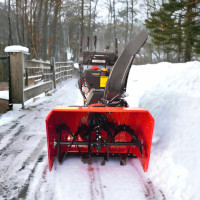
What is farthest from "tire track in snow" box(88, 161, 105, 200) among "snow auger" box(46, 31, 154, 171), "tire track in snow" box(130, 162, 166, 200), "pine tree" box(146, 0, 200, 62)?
"pine tree" box(146, 0, 200, 62)

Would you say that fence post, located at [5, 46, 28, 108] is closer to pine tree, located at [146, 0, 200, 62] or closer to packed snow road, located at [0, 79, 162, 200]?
packed snow road, located at [0, 79, 162, 200]

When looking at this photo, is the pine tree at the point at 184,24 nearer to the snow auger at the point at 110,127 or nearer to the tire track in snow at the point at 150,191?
the snow auger at the point at 110,127

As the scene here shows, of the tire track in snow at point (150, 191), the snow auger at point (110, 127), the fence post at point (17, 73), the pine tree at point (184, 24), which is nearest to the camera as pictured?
the tire track in snow at point (150, 191)

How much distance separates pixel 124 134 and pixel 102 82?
3.13 ft

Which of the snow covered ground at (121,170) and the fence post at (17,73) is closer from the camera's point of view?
the snow covered ground at (121,170)

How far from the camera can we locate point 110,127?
3.04 metres

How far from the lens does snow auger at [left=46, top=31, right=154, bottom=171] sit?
2.85m

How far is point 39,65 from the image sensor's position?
28.0 ft

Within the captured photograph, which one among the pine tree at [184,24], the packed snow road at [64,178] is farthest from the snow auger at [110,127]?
the pine tree at [184,24]

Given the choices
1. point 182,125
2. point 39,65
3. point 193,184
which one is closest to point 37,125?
point 182,125

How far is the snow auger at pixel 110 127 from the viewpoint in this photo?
9.36 ft

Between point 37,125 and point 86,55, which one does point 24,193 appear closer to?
point 37,125

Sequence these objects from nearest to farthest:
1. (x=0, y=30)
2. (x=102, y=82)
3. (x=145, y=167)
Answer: (x=145, y=167) < (x=102, y=82) < (x=0, y=30)

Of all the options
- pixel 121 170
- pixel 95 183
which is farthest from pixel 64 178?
pixel 121 170
